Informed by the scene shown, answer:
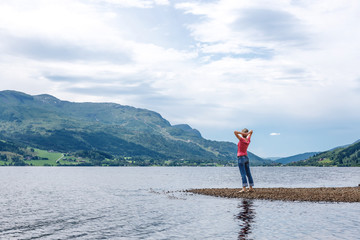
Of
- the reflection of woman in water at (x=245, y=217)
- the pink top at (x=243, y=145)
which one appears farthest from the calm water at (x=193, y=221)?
the pink top at (x=243, y=145)

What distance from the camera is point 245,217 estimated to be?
33.8m

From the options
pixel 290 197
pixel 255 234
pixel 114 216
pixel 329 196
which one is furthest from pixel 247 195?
pixel 255 234

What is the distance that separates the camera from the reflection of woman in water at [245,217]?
26802 millimetres

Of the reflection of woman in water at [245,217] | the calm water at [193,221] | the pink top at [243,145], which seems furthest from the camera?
the pink top at [243,145]

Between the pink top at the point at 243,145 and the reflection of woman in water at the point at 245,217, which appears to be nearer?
the reflection of woman in water at the point at 245,217

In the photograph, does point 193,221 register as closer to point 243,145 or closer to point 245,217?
point 245,217

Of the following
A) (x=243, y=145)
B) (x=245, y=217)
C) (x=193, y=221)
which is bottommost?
(x=193, y=221)

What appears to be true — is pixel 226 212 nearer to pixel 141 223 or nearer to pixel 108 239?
pixel 141 223

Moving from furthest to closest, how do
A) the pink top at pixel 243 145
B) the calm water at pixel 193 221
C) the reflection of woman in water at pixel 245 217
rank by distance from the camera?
→ 1. the pink top at pixel 243 145
2. the calm water at pixel 193 221
3. the reflection of woman in water at pixel 245 217

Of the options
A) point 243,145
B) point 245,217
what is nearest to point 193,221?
point 245,217

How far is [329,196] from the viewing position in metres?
49.0

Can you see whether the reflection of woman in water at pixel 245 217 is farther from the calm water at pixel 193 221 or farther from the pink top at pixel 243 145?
the pink top at pixel 243 145

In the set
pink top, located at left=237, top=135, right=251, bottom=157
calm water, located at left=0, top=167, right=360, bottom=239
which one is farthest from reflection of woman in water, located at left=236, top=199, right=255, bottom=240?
pink top, located at left=237, top=135, right=251, bottom=157

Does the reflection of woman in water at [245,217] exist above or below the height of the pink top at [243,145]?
below
